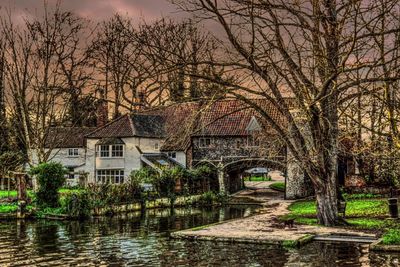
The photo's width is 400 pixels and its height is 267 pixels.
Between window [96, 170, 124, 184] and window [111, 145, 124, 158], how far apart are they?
1.66 meters

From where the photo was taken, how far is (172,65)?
18.3 meters

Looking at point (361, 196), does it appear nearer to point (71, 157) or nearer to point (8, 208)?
point (8, 208)

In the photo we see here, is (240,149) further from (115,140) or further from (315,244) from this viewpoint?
(315,244)

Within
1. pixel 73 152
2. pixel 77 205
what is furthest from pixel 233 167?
pixel 77 205

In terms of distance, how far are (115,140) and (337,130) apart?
33126 millimetres

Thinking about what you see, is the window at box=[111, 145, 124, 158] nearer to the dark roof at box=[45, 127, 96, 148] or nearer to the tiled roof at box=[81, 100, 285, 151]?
the tiled roof at box=[81, 100, 285, 151]

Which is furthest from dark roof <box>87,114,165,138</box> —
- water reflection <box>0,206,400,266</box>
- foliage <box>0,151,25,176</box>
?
water reflection <box>0,206,400,266</box>

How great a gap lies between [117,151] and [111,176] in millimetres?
2668

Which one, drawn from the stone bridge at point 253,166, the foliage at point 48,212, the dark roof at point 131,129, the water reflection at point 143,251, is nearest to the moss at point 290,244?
the water reflection at point 143,251

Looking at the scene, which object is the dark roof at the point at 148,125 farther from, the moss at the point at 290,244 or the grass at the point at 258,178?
the moss at the point at 290,244

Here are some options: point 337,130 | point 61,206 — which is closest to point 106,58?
point 61,206

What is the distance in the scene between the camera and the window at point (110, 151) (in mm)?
52812

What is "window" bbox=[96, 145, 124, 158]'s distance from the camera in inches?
2079

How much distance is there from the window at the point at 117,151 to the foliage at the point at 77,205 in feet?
69.2
